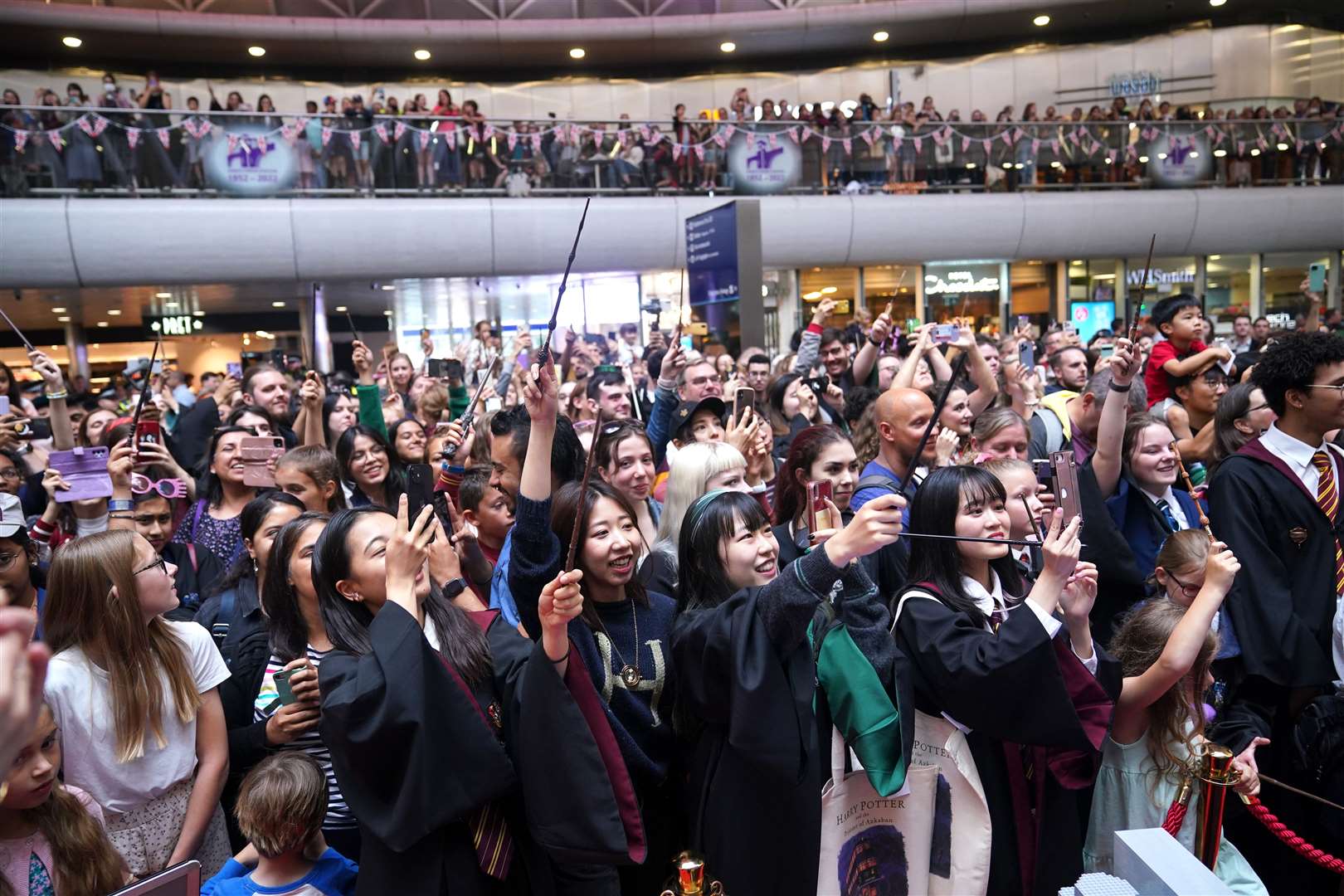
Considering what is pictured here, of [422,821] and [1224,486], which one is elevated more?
[1224,486]

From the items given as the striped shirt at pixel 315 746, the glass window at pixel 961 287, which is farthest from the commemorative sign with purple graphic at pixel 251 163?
the striped shirt at pixel 315 746

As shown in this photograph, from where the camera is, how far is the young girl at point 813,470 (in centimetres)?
366

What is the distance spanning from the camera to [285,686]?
2.54 meters

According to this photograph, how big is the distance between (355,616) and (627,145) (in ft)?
46.3

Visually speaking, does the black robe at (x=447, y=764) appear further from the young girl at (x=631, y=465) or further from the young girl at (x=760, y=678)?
the young girl at (x=631, y=465)

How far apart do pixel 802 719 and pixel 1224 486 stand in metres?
2.13

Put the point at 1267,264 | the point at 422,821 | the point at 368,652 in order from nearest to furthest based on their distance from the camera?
the point at 422,821 < the point at 368,652 < the point at 1267,264

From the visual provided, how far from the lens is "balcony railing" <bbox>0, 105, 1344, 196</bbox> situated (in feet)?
43.0

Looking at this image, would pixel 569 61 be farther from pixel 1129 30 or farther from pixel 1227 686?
pixel 1227 686

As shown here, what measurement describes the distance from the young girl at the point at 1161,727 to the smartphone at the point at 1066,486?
1.83 ft

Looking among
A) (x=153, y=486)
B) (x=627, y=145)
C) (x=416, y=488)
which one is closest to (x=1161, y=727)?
(x=416, y=488)

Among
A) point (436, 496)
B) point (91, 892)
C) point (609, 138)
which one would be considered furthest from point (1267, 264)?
point (91, 892)

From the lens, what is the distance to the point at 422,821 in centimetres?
201

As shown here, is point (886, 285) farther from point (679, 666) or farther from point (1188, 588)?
→ point (679, 666)
